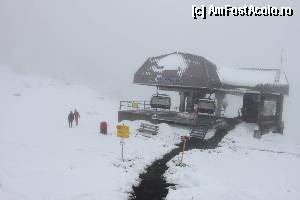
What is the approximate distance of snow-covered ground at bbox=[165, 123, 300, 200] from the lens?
666 inches

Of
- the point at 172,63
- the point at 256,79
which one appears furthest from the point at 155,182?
the point at 256,79

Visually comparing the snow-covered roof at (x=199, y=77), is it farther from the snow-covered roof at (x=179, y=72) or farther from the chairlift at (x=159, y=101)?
the chairlift at (x=159, y=101)

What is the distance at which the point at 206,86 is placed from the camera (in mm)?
38688

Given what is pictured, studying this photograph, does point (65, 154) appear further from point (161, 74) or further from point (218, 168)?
point (161, 74)

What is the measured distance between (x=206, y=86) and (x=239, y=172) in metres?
18.0

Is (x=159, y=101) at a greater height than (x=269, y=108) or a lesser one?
greater

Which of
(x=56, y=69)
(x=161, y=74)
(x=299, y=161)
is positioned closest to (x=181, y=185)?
(x=299, y=161)

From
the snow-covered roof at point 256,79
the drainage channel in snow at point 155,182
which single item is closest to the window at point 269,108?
the snow-covered roof at point 256,79

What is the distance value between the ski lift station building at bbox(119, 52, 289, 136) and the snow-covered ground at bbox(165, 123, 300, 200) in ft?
22.5

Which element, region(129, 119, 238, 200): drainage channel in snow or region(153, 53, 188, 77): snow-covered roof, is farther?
region(153, 53, 188, 77): snow-covered roof

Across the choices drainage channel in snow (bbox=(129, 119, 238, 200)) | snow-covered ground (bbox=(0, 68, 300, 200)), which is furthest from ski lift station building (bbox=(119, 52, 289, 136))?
drainage channel in snow (bbox=(129, 119, 238, 200))

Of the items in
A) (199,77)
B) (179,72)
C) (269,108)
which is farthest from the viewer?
(179,72)

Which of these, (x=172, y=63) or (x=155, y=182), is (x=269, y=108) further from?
(x=155, y=182)

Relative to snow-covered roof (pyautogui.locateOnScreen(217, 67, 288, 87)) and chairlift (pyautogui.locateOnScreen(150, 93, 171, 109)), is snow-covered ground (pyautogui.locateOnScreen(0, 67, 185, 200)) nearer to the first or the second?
chairlift (pyautogui.locateOnScreen(150, 93, 171, 109))
